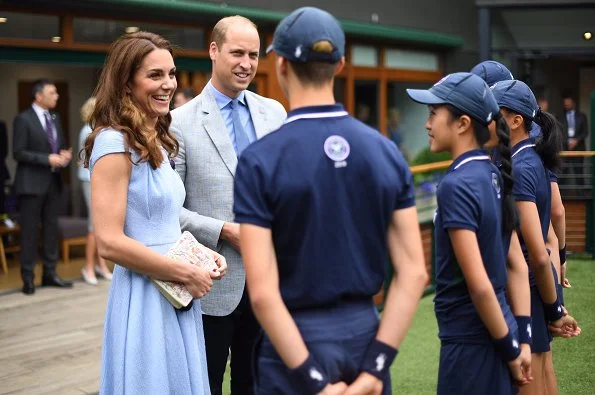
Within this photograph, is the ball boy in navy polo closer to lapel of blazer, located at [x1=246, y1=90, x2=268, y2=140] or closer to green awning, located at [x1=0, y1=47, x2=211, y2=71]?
lapel of blazer, located at [x1=246, y1=90, x2=268, y2=140]

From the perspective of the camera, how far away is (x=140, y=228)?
143 inches

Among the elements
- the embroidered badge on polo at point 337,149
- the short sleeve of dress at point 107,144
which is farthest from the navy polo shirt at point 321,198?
the short sleeve of dress at point 107,144

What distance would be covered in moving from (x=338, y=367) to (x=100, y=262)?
8378 millimetres

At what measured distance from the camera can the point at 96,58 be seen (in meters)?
10.5

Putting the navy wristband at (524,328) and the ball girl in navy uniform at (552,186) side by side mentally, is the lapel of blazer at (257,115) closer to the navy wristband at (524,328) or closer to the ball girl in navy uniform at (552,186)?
the ball girl in navy uniform at (552,186)

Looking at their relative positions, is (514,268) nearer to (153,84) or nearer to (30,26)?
(153,84)

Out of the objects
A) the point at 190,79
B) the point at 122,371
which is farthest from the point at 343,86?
the point at 122,371

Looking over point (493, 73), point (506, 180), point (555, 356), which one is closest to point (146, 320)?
point (506, 180)

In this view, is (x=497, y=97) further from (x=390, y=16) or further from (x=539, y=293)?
(x=390, y=16)

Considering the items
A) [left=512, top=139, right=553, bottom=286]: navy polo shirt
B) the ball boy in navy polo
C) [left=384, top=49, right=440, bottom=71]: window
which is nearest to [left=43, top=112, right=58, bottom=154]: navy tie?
[left=512, top=139, right=553, bottom=286]: navy polo shirt

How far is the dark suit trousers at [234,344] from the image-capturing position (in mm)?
4195

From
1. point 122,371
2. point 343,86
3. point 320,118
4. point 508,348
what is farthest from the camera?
point 343,86

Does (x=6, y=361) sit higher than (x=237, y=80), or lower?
lower

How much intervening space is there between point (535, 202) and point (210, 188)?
1.40 meters
